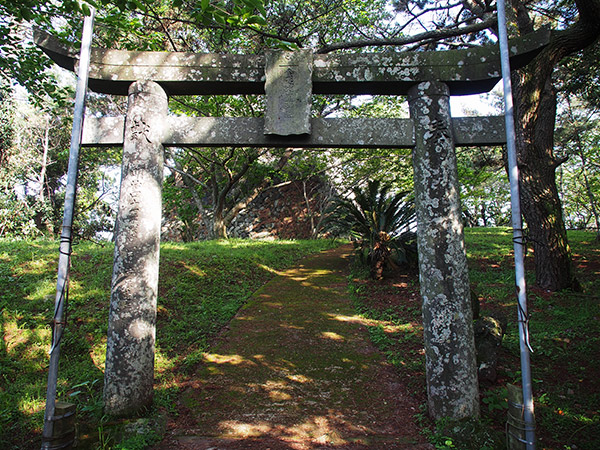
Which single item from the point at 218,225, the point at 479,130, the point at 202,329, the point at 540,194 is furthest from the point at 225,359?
the point at 218,225

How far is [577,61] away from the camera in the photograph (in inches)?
273

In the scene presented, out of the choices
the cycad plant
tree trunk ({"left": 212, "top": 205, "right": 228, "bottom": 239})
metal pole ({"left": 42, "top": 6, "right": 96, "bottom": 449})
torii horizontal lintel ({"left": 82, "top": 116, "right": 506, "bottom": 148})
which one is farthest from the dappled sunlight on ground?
tree trunk ({"left": 212, "top": 205, "right": 228, "bottom": 239})

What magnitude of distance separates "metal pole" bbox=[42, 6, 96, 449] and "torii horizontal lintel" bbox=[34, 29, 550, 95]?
39 cm

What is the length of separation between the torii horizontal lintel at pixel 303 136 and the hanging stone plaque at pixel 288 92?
0.11 metres

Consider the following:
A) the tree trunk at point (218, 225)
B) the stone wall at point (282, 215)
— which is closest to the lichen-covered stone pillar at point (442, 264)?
the tree trunk at point (218, 225)

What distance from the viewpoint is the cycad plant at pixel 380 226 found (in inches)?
258

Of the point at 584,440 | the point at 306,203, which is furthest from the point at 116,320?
the point at 306,203

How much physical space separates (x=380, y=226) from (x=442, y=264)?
3762mm

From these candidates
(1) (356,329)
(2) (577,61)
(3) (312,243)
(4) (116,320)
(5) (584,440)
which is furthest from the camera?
(3) (312,243)

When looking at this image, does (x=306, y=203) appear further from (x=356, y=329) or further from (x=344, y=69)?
(x=344, y=69)

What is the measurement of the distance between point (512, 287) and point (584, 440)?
3.50 m

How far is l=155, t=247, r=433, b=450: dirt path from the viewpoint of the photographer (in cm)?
269

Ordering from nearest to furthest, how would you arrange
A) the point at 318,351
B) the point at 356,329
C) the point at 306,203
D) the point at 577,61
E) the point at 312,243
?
the point at 318,351, the point at 356,329, the point at 577,61, the point at 312,243, the point at 306,203

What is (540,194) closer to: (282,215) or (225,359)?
(225,359)
